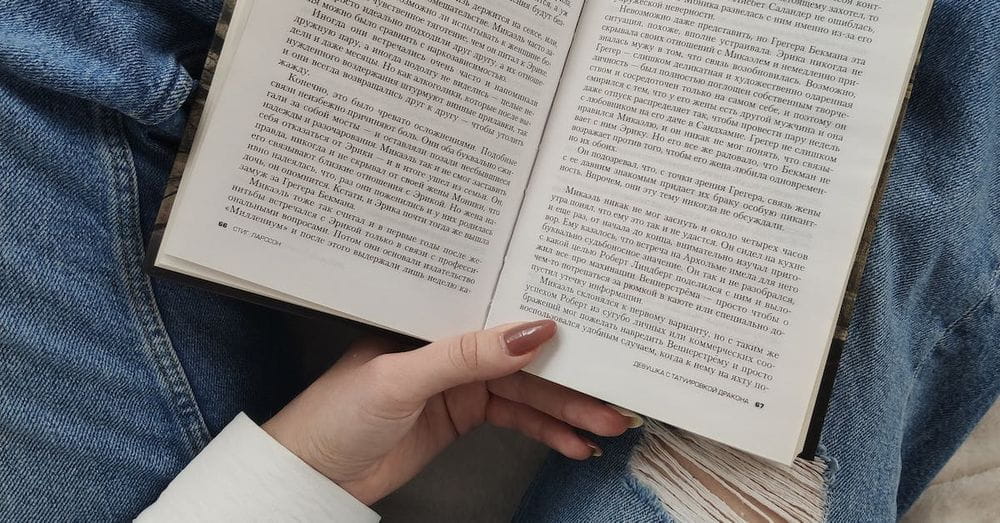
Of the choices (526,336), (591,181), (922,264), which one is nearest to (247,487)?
(526,336)

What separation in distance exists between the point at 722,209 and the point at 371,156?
0.26 metres

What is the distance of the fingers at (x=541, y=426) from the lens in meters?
0.63

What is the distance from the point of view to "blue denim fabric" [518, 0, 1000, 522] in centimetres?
57

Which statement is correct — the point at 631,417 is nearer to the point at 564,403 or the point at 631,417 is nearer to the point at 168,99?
the point at 564,403

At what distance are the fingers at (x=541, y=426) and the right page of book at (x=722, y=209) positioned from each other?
0.13m

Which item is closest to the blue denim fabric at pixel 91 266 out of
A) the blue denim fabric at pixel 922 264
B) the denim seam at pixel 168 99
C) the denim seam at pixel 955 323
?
the denim seam at pixel 168 99

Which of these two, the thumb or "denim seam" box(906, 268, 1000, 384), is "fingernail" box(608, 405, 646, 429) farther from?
"denim seam" box(906, 268, 1000, 384)

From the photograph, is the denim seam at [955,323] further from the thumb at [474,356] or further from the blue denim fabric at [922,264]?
the thumb at [474,356]

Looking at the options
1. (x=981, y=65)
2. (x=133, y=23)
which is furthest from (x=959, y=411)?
(x=133, y=23)

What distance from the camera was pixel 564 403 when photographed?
0.61m

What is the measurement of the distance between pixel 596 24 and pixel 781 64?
143mm

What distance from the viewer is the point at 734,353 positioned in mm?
502

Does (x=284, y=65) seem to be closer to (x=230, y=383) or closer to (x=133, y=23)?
(x=133, y=23)

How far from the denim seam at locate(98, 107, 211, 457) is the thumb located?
0.20m
